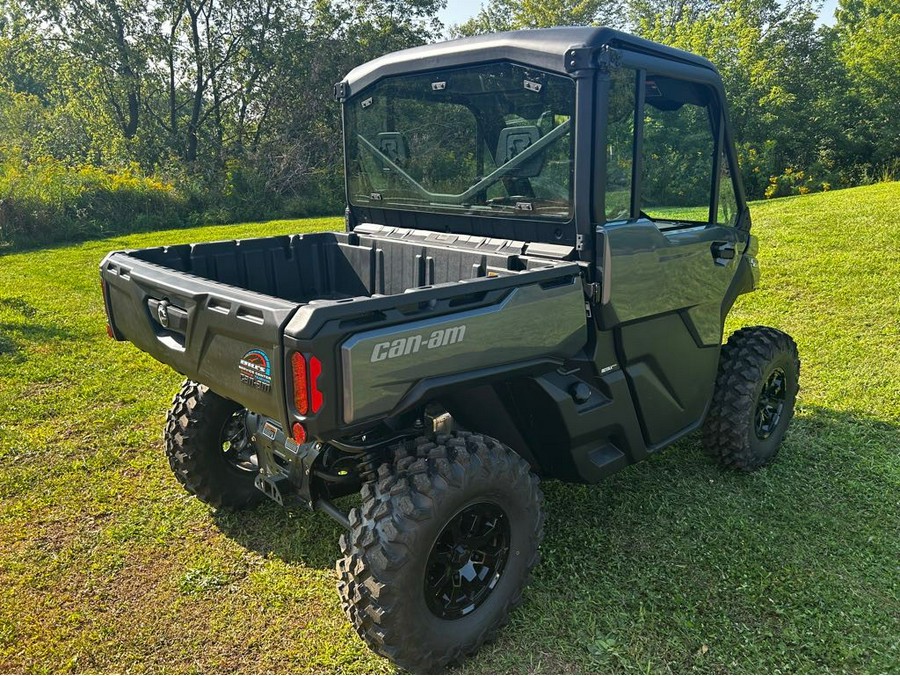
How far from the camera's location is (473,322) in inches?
96.3

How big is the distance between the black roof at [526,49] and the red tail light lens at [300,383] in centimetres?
158

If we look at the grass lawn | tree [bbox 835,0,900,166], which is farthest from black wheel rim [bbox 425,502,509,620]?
tree [bbox 835,0,900,166]

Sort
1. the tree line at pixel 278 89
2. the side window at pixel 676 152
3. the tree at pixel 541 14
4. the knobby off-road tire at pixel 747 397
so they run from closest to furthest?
1. the side window at pixel 676 152
2. the knobby off-road tire at pixel 747 397
3. the tree line at pixel 278 89
4. the tree at pixel 541 14

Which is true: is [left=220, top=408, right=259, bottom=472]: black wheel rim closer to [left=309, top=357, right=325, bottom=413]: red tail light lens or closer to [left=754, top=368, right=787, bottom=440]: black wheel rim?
[left=309, top=357, right=325, bottom=413]: red tail light lens

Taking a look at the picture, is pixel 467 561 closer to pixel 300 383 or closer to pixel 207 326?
pixel 300 383

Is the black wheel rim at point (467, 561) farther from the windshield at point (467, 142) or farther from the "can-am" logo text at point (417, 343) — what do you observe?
the windshield at point (467, 142)

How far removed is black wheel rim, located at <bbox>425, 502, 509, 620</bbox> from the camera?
260cm

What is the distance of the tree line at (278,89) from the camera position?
22812 millimetres

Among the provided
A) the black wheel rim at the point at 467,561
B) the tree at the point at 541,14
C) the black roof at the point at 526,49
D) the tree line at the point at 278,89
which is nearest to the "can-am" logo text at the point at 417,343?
the black wheel rim at the point at 467,561

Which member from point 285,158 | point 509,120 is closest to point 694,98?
point 509,120

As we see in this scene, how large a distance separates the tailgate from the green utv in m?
0.01

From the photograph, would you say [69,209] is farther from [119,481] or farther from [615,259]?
[615,259]

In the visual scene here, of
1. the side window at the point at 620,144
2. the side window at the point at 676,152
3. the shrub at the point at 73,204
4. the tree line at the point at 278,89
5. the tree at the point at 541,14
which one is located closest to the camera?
the side window at the point at 620,144

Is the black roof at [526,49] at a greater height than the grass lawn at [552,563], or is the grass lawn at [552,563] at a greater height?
the black roof at [526,49]
